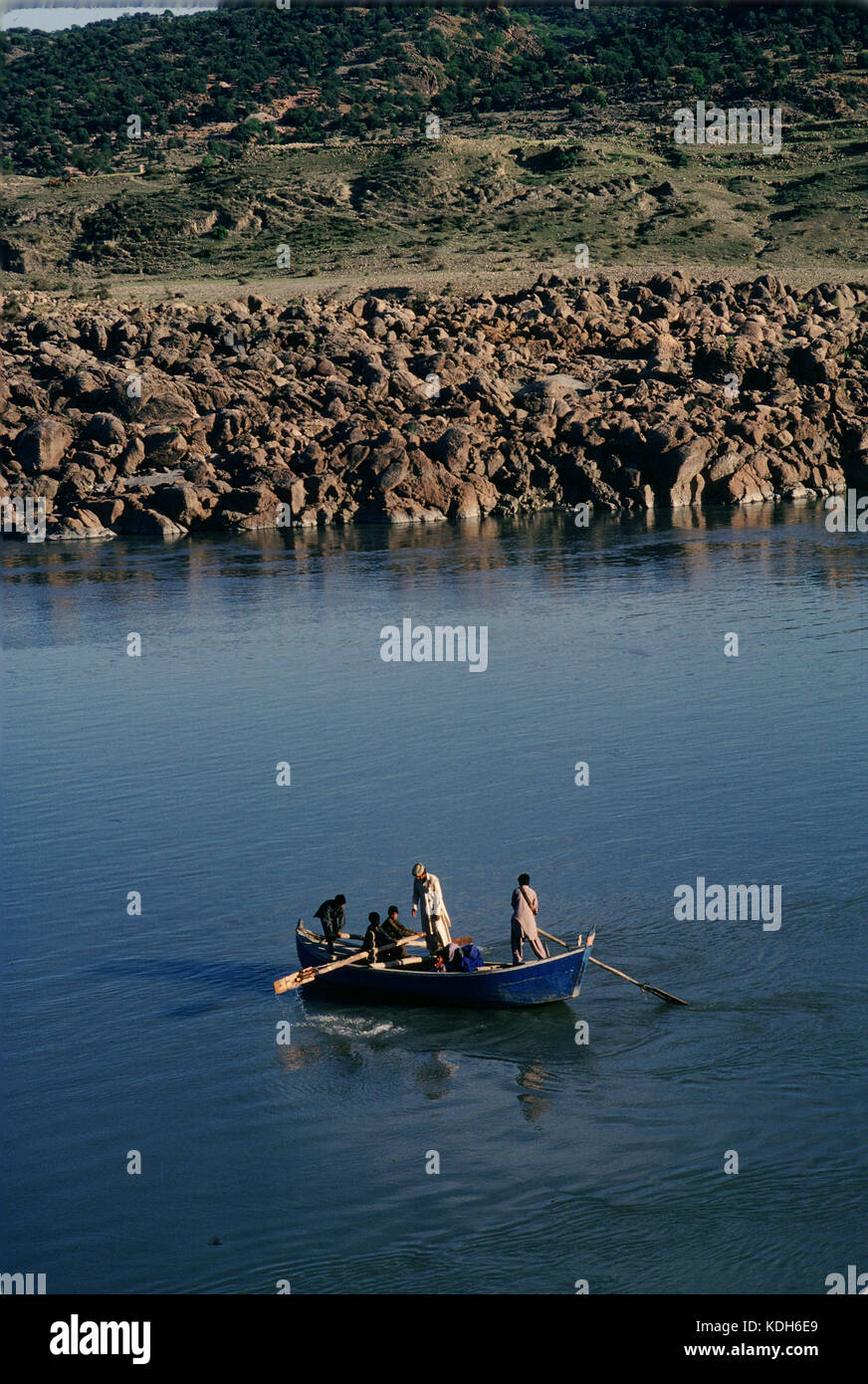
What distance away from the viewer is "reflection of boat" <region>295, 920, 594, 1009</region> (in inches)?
655

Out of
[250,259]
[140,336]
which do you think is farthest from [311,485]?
[250,259]

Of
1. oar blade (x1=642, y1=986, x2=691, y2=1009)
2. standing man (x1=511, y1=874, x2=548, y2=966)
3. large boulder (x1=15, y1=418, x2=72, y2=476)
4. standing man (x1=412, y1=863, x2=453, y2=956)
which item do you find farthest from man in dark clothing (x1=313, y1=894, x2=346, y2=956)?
Result: large boulder (x1=15, y1=418, x2=72, y2=476)

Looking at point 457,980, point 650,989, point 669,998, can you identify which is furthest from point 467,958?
point 669,998

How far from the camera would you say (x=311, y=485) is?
168 feet

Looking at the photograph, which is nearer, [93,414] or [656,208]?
[93,414]

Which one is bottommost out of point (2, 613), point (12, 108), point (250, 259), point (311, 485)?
point (2, 613)

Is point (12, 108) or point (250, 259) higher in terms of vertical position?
point (12, 108)

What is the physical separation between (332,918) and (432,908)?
1.20 m

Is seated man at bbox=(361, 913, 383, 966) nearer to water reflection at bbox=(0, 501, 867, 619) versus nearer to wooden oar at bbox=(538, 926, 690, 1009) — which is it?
wooden oar at bbox=(538, 926, 690, 1009)

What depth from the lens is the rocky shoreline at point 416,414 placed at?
2010 inches

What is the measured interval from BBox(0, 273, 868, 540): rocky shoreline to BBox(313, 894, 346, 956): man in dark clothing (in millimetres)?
33461

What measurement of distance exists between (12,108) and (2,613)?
78548 millimetres
